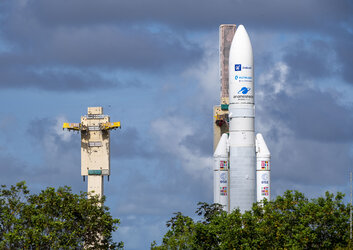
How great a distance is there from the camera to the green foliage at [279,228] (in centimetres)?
10950

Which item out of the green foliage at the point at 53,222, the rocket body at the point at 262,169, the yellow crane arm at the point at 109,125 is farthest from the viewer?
the yellow crane arm at the point at 109,125

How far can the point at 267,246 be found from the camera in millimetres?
110000

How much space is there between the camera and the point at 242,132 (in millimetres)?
127438

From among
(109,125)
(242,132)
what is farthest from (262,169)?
(109,125)

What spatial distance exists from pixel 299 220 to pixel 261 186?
21478mm

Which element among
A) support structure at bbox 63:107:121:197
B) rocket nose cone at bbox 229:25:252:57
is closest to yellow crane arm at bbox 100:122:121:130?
support structure at bbox 63:107:121:197

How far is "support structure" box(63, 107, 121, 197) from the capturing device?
537ft

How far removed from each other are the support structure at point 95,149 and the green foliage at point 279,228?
1897 inches

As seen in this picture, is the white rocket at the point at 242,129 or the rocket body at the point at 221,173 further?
the rocket body at the point at 221,173

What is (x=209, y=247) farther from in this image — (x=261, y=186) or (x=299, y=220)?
(x=261, y=186)

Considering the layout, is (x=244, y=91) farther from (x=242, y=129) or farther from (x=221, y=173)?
(x=221, y=173)

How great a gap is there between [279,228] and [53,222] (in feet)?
80.8

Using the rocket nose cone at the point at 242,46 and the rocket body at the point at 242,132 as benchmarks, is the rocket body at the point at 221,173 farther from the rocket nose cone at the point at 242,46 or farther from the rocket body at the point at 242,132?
the rocket nose cone at the point at 242,46

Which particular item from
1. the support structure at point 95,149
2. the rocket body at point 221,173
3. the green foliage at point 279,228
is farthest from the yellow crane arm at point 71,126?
Answer: the green foliage at point 279,228
